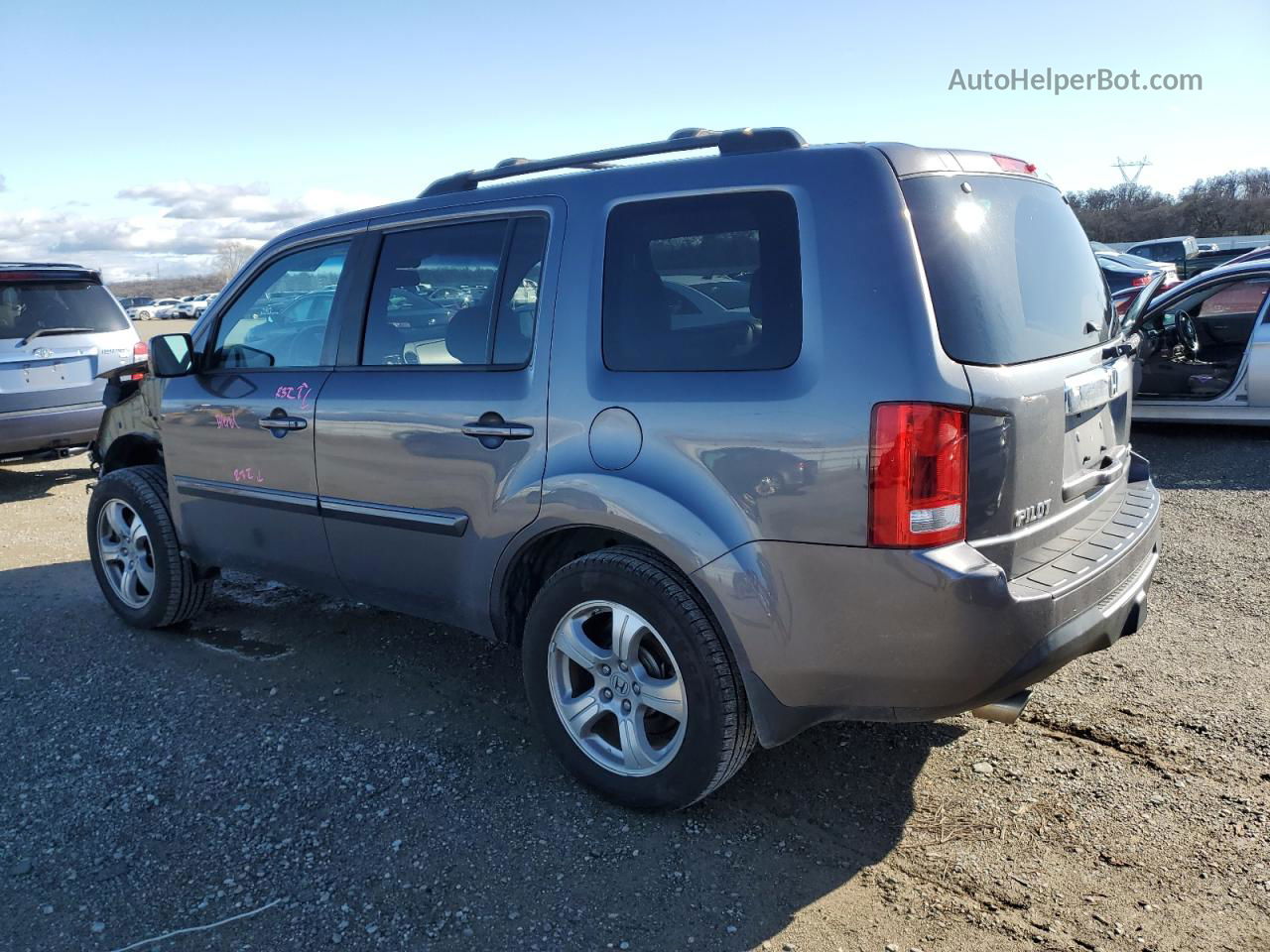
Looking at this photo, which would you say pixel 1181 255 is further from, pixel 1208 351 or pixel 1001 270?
pixel 1001 270

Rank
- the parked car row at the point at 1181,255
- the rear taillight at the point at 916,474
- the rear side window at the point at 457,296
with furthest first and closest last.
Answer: the parked car row at the point at 1181,255, the rear side window at the point at 457,296, the rear taillight at the point at 916,474

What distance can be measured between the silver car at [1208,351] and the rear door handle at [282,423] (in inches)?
248

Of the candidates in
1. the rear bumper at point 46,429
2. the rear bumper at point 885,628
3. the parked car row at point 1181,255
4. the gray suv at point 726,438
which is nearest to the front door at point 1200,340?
the gray suv at point 726,438

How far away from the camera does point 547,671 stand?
3.23 m

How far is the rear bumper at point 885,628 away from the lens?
2502 mm

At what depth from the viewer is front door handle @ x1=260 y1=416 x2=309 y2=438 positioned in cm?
394

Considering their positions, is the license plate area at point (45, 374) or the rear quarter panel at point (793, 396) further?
the license plate area at point (45, 374)

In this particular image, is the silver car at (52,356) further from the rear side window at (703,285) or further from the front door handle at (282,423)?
the rear side window at (703,285)

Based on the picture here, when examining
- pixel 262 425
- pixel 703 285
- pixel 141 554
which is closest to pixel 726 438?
pixel 703 285

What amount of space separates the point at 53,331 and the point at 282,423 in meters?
5.21

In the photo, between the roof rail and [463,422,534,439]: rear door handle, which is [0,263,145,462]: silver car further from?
[463,422,534,439]: rear door handle

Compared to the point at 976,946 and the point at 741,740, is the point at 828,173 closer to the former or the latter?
the point at 741,740

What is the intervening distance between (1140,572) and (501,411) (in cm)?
208

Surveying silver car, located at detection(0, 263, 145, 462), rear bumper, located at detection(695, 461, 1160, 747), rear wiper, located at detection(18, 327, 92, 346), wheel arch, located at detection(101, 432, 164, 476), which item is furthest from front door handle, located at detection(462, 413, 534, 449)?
rear wiper, located at detection(18, 327, 92, 346)
